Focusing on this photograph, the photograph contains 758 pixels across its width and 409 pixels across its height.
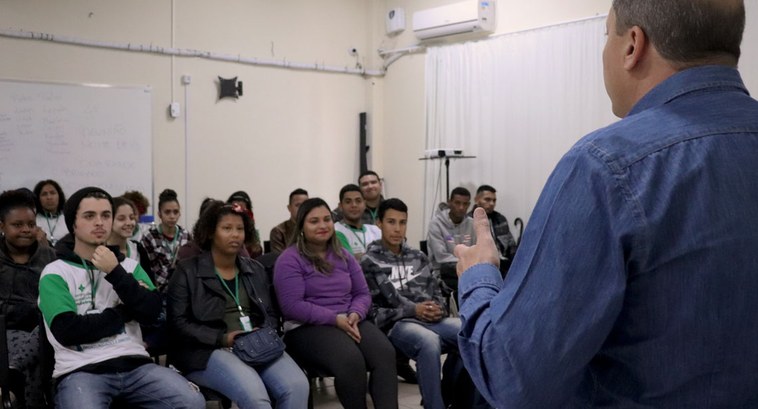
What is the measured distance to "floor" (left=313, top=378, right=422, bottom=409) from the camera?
405cm

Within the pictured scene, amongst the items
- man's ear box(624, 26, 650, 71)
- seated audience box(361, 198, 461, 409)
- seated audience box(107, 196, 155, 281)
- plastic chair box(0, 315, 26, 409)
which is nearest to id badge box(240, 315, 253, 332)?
seated audience box(361, 198, 461, 409)

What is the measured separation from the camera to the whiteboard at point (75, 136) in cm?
597

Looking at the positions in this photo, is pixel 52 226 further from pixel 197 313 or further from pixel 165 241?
pixel 197 313

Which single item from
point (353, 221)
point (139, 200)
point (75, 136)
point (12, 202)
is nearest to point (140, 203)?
point (139, 200)

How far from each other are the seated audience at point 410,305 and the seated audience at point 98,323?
1213mm

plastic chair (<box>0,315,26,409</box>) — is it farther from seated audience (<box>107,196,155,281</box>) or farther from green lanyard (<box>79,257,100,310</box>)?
seated audience (<box>107,196,155,281</box>)

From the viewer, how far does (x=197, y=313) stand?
3.24m

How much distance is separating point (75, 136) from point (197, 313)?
3.67 meters

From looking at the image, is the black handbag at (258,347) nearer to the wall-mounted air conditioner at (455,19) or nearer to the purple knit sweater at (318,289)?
the purple knit sweater at (318,289)

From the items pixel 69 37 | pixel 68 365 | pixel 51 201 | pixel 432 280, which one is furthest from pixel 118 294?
pixel 69 37

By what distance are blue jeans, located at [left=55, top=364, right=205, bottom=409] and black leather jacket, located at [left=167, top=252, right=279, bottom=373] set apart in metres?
0.23

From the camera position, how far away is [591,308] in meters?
0.80

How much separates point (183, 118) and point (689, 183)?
21.5 ft

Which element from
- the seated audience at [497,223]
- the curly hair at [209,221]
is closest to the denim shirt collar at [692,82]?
the curly hair at [209,221]
